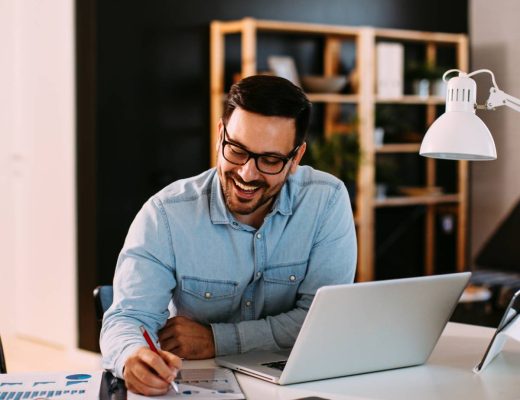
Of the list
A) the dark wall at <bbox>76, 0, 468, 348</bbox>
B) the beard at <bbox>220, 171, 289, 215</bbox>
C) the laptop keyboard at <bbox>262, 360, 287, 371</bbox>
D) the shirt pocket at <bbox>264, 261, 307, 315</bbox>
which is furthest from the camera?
the dark wall at <bbox>76, 0, 468, 348</bbox>

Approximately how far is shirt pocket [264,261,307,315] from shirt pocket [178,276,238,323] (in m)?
0.09

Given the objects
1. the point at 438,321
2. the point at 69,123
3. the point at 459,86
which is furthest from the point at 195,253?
the point at 69,123

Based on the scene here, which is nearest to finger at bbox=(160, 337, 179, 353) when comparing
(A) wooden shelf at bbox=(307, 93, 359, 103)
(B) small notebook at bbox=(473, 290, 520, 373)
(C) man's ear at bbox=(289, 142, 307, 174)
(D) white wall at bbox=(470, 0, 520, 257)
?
(C) man's ear at bbox=(289, 142, 307, 174)

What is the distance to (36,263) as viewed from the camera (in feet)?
18.7

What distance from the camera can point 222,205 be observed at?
2.22 metres

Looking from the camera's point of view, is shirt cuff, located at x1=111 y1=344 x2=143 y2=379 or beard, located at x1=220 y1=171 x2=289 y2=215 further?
beard, located at x1=220 y1=171 x2=289 y2=215

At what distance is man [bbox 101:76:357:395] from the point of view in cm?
209

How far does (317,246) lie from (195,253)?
306 millimetres

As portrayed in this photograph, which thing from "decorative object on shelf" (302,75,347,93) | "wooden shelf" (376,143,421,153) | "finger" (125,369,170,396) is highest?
"decorative object on shelf" (302,75,347,93)

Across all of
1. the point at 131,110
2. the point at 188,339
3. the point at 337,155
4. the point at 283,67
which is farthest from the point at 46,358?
the point at 188,339

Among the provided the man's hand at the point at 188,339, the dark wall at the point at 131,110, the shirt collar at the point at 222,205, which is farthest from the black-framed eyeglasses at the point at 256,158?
the dark wall at the point at 131,110

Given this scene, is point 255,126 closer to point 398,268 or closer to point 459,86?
point 459,86

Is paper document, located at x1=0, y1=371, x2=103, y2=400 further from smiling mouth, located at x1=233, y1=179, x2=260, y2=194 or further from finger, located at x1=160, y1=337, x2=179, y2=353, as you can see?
smiling mouth, located at x1=233, y1=179, x2=260, y2=194

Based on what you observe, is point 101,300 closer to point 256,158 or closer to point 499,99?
Answer: point 256,158
